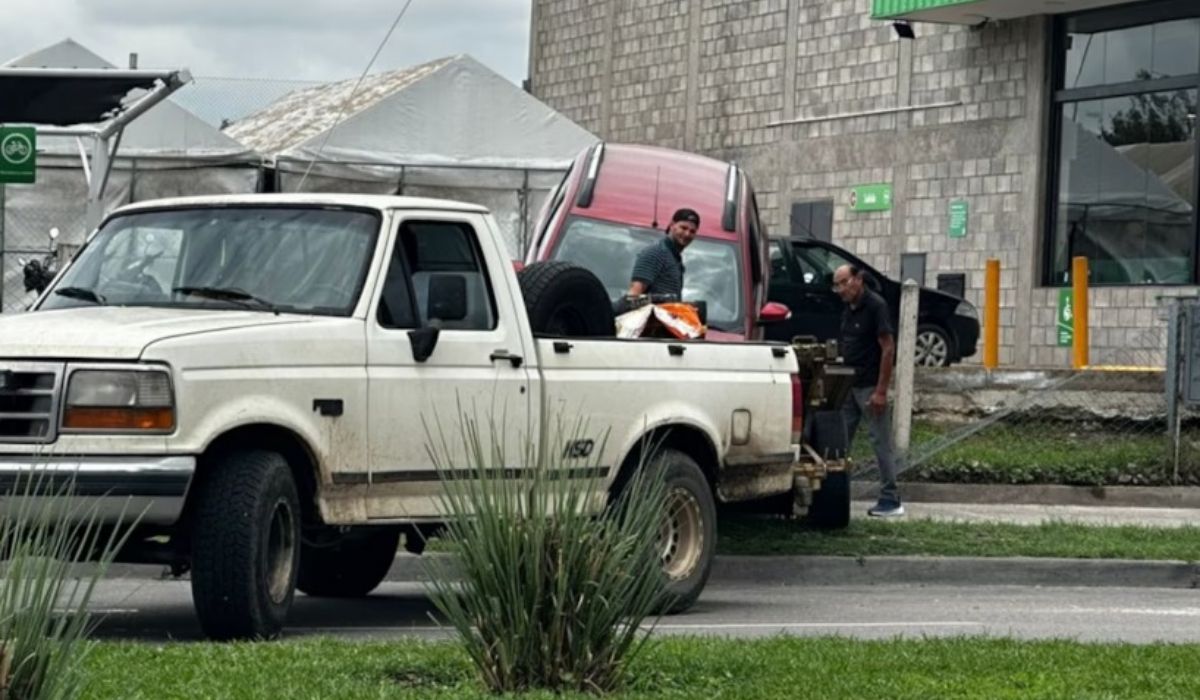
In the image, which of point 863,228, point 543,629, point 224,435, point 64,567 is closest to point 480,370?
point 224,435

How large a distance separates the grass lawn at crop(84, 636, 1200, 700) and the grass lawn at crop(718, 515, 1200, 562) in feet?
17.8

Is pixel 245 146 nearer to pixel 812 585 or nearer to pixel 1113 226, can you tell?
pixel 812 585

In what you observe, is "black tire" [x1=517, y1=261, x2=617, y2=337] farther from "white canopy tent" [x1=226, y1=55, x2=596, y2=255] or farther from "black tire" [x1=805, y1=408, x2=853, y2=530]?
"white canopy tent" [x1=226, y1=55, x2=596, y2=255]

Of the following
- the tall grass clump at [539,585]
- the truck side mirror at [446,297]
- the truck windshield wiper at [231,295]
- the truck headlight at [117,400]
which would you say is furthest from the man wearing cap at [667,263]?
the tall grass clump at [539,585]

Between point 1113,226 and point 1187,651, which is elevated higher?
point 1113,226

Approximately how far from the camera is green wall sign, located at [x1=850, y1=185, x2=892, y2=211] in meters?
33.9

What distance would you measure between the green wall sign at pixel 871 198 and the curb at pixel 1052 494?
14.0m

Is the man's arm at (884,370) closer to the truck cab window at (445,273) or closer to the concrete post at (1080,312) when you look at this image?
the truck cab window at (445,273)

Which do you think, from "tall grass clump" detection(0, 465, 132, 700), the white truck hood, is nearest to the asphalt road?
the white truck hood

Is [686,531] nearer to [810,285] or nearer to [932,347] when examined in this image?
[810,285]

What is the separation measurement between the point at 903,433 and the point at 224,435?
10.6m

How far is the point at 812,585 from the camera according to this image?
1468 cm

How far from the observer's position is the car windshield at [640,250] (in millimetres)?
16875

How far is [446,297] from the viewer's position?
11.1 m
